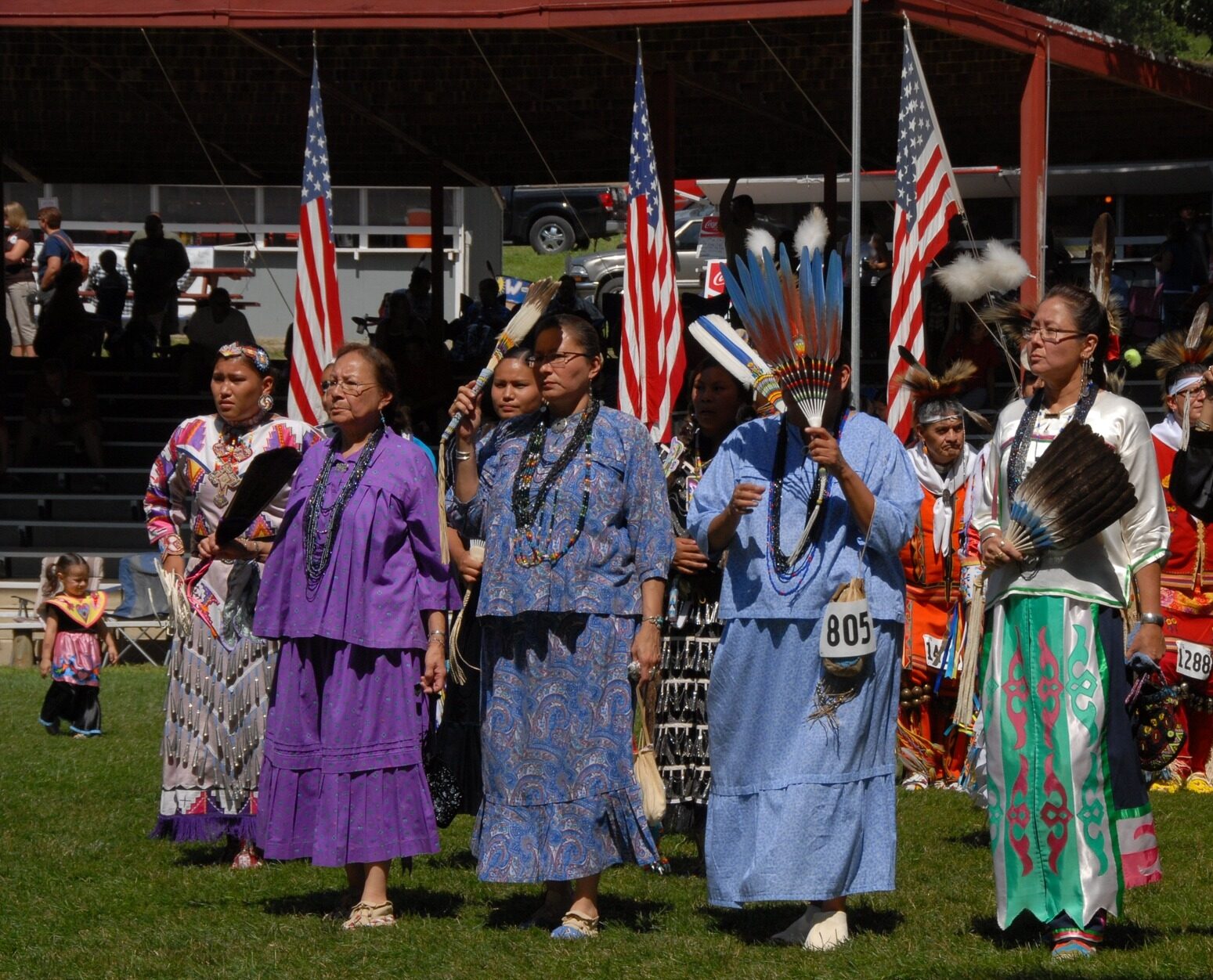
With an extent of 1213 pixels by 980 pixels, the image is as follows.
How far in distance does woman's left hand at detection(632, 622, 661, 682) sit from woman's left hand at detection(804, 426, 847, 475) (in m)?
0.72

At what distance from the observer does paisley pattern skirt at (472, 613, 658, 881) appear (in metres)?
5.36

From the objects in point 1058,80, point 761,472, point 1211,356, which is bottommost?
point 761,472

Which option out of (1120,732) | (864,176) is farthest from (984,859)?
(864,176)

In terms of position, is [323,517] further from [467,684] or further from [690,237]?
[690,237]

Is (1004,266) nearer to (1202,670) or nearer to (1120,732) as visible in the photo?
(1202,670)

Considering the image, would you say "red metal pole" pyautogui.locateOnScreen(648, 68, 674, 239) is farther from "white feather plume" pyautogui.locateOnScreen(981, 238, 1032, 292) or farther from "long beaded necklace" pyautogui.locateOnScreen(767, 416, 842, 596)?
"long beaded necklace" pyautogui.locateOnScreen(767, 416, 842, 596)

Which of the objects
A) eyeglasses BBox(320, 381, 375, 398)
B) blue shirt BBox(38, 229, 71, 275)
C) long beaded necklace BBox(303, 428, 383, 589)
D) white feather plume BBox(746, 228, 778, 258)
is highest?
blue shirt BBox(38, 229, 71, 275)

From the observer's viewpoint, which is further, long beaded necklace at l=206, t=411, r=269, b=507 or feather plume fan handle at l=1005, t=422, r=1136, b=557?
long beaded necklace at l=206, t=411, r=269, b=507

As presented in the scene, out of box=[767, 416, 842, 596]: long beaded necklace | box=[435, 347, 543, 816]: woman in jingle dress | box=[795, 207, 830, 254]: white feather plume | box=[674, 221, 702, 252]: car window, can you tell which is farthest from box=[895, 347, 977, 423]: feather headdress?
box=[674, 221, 702, 252]: car window

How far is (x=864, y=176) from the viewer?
2322cm

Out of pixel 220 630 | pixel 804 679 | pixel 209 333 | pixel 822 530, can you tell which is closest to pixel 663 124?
pixel 209 333

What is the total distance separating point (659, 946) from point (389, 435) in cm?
176

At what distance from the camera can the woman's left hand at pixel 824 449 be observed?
16.4 feet

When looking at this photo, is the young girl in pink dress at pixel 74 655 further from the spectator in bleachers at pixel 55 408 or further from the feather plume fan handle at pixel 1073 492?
the spectator in bleachers at pixel 55 408
